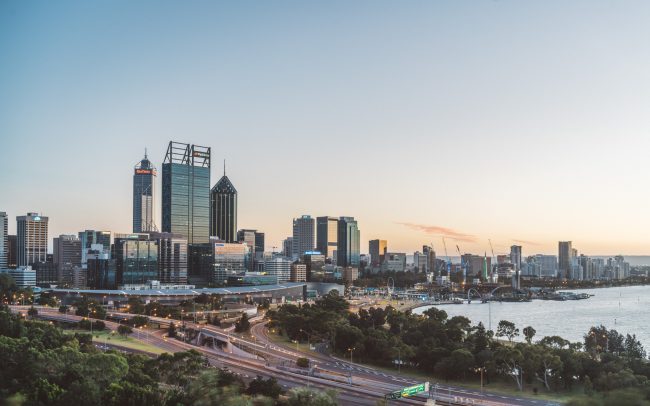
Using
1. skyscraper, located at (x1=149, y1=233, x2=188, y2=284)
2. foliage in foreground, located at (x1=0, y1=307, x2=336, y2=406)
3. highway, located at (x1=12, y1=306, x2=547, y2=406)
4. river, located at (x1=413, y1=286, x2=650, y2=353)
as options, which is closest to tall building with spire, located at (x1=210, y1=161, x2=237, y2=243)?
Answer: skyscraper, located at (x1=149, y1=233, x2=188, y2=284)

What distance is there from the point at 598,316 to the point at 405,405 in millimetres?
47367

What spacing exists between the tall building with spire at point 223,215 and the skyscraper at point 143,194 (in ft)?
74.4

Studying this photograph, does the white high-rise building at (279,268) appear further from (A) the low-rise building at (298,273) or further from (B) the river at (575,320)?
(B) the river at (575,320)

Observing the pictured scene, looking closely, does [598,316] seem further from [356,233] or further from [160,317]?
[356,233]

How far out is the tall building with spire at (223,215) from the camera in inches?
4498

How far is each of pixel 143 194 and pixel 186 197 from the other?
177 ft

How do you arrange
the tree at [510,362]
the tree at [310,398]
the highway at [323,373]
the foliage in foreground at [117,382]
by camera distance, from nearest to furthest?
the tree at [310,398] → the foliage in foreground at [117,382] → the highway at [323,373] → the tree at [510,362]

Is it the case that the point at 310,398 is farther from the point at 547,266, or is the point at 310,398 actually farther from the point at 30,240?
the point at 547,266

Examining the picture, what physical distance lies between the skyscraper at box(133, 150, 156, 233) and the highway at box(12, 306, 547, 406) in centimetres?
10301

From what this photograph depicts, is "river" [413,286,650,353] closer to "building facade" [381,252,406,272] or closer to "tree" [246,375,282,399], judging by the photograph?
"tree" [246,375,282,399]

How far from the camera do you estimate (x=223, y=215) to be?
376ft

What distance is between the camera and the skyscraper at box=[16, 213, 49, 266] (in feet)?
305

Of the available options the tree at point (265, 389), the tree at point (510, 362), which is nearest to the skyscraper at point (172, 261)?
the tree at point (510, 362)

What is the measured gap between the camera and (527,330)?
31.5 metres
